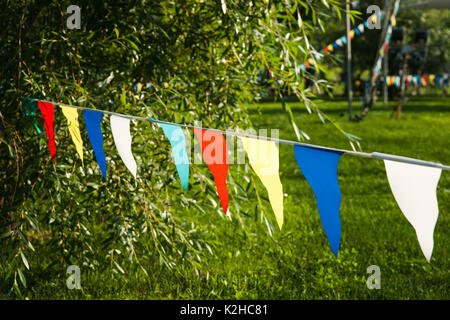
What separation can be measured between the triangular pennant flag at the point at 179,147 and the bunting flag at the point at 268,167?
28 centimetres

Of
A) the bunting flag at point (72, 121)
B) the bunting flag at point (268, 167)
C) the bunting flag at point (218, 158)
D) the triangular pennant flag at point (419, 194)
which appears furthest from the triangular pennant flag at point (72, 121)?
the triangular pennant flag at point (419, 194)

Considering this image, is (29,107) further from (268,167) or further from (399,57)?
(399,57)

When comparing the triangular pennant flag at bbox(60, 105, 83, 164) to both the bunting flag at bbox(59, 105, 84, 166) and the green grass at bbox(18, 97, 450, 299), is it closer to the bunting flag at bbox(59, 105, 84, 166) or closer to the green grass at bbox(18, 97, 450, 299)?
the bunting flag at bbox(59, 105, 84, 166)

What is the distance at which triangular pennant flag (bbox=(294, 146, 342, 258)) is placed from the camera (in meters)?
1.62

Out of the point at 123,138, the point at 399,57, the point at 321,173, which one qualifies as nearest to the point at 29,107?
the point at 123,138

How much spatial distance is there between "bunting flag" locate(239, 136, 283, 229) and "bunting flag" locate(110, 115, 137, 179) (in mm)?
498

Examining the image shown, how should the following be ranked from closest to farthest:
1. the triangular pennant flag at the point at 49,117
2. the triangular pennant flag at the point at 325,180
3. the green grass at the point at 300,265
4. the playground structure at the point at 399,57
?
the triangular pennant flag at the point at 325,180
the triangular pennant flag at the point at 49,117
the green grass at the point at 300,265
the playground structure at the point at 399,57

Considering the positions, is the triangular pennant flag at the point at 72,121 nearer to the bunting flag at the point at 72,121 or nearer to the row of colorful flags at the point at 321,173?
the bunting flag at the point at 72,121

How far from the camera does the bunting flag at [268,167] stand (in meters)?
1.71

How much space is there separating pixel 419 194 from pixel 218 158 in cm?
74

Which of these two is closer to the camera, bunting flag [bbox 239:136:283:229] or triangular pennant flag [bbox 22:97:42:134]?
bunting flag [bbox 239:136:283:229]

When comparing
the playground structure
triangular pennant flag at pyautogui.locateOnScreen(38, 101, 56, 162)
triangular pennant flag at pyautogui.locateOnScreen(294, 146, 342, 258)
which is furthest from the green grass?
the playground structure
